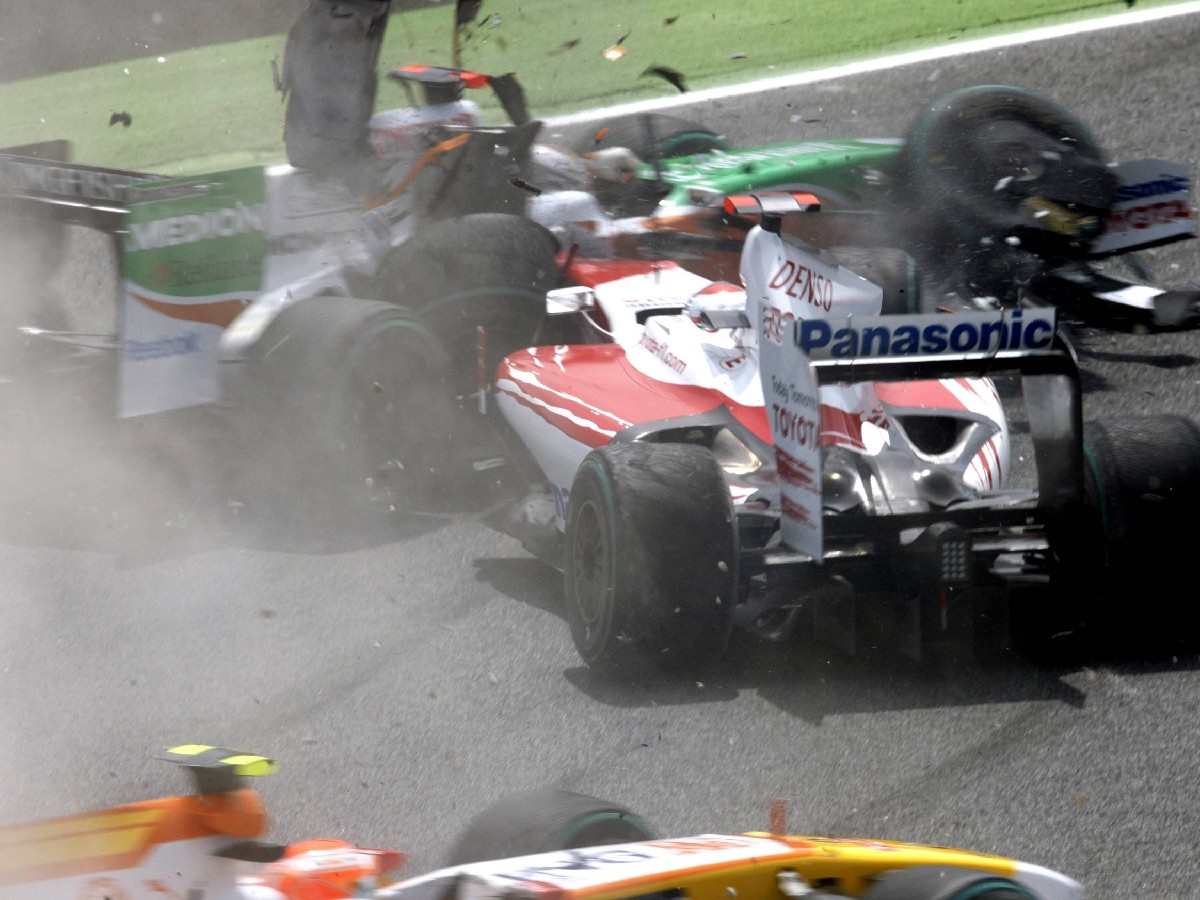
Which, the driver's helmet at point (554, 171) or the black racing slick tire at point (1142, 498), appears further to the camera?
the driver's helmet at point (554, 171)

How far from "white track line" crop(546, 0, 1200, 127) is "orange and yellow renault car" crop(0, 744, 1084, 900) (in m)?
9.67

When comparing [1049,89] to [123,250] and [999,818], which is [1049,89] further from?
[999,818]

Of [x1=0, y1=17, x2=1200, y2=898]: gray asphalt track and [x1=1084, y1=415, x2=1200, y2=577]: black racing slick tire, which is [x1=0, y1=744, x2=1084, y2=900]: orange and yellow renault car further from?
[x1=1084, y1=415, x2=1200, y2=577]: black racing slick tire

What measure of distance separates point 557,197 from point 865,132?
4107 millimetres

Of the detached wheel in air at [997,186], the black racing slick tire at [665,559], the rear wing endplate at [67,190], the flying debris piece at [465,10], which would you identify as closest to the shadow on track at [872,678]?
the black racing slick tire at [665,559]

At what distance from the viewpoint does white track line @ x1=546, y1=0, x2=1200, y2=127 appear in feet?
41.1

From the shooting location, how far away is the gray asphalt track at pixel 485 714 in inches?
182

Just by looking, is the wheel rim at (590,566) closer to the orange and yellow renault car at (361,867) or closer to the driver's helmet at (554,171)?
the orange and yellow renault car at (361,867)

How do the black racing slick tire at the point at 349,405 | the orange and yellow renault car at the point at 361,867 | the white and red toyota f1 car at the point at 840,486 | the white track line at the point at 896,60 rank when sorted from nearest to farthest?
1. the orange and yellow renault car at the point at 361,867
2. the white and red toyota f1 car at the point at 840,486
3. the black racing slick tire at the point at 349,405
4. the white track line at the point at 896,60

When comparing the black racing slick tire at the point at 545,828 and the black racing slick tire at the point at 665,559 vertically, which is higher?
the black racing slick tire at the point at 665,559

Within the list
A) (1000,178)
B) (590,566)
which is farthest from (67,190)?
(1000,178)

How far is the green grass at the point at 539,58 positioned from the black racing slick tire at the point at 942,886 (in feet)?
32.7

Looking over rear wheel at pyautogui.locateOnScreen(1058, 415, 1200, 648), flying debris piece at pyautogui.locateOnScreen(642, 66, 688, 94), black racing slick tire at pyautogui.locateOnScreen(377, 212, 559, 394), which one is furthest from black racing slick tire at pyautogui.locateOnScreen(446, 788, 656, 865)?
flying debris piece at pyautogui.locateOnScreen(642, 66, 688, 94)

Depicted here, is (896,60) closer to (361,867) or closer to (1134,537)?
(1134,537)
